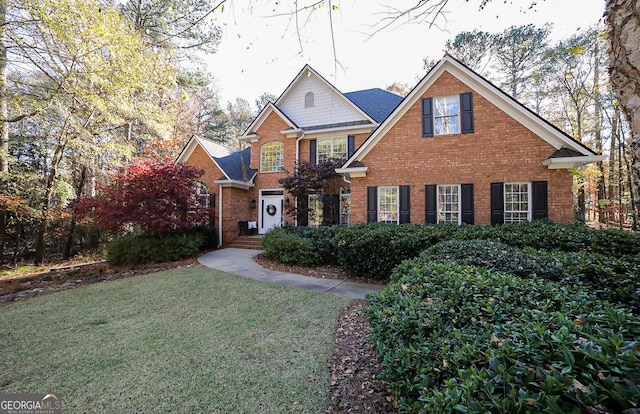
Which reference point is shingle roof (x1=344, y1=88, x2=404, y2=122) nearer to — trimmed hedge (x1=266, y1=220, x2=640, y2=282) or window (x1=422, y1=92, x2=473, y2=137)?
window (x1=422, y1=92, x2=473, y2=137)

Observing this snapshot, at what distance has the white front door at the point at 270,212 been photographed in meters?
15.2

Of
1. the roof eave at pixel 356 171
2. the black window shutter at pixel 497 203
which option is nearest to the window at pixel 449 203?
the black window shutter at pixel 497 203

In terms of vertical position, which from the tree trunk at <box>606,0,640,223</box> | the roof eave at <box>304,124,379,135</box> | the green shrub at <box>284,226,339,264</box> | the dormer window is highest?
the dormer window

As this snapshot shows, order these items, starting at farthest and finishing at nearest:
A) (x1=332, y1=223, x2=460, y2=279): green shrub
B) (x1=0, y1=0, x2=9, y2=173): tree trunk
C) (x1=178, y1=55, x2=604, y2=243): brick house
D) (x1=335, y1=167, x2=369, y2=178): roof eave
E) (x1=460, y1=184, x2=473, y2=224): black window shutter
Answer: (x1=335, y1=167, x2=369, y2=178): roof eave → (x1=460, y1=184, x2=473, y2=224): black window shutter → (x1=178, y1=55, x2=604, y2=243): brick house → (x1=0, y1=0, x2=9, y2=173): tree trunk → (x1=332, y1=223, x2=460, y2=279): green shrub

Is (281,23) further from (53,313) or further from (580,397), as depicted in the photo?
(53,313)

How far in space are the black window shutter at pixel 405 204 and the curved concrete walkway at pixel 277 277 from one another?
4.07m

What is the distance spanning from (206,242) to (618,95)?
13.5m

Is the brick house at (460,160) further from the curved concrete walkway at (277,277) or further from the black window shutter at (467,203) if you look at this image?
the curved concrete walkway at (277,277)

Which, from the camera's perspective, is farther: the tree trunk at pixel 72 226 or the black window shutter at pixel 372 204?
the tree trunk at pixel 72 226

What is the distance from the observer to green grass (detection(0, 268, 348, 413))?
2768 mm

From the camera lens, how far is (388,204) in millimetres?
10719

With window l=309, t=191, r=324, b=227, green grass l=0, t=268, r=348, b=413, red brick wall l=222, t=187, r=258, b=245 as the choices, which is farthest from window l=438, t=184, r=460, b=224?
red brick wall l=222, t=187, r=258, b=245

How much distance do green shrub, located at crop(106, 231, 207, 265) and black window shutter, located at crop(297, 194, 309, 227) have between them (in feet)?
16.8

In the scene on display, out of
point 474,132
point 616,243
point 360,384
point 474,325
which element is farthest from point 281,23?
point 474,132
